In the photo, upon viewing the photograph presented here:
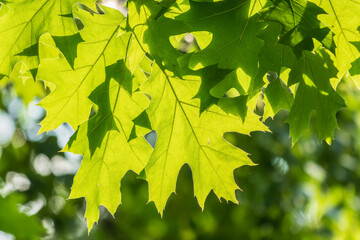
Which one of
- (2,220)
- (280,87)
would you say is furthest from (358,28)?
(2,220)

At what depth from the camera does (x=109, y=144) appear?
1891 mm

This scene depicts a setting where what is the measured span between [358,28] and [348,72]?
16 centimetres

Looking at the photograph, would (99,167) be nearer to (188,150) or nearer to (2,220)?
(188,150)

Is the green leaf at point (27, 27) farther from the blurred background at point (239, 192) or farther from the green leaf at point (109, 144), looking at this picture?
the blurred background at point (239, 192)

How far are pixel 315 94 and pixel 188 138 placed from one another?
0.51 m

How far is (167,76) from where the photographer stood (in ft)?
5.76

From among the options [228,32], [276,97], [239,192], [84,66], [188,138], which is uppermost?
[228,32]

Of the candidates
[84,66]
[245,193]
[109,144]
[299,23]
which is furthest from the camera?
[245,193]

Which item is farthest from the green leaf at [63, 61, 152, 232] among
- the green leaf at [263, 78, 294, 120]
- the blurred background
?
the blurred background

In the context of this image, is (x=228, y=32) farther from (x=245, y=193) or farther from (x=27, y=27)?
(x=245, y=193)

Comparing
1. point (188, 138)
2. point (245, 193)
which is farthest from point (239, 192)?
point (188, 138)

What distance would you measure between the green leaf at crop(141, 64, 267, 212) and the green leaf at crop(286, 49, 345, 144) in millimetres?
138

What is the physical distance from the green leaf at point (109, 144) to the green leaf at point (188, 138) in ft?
0.22

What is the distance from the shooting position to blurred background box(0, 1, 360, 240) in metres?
6.23
